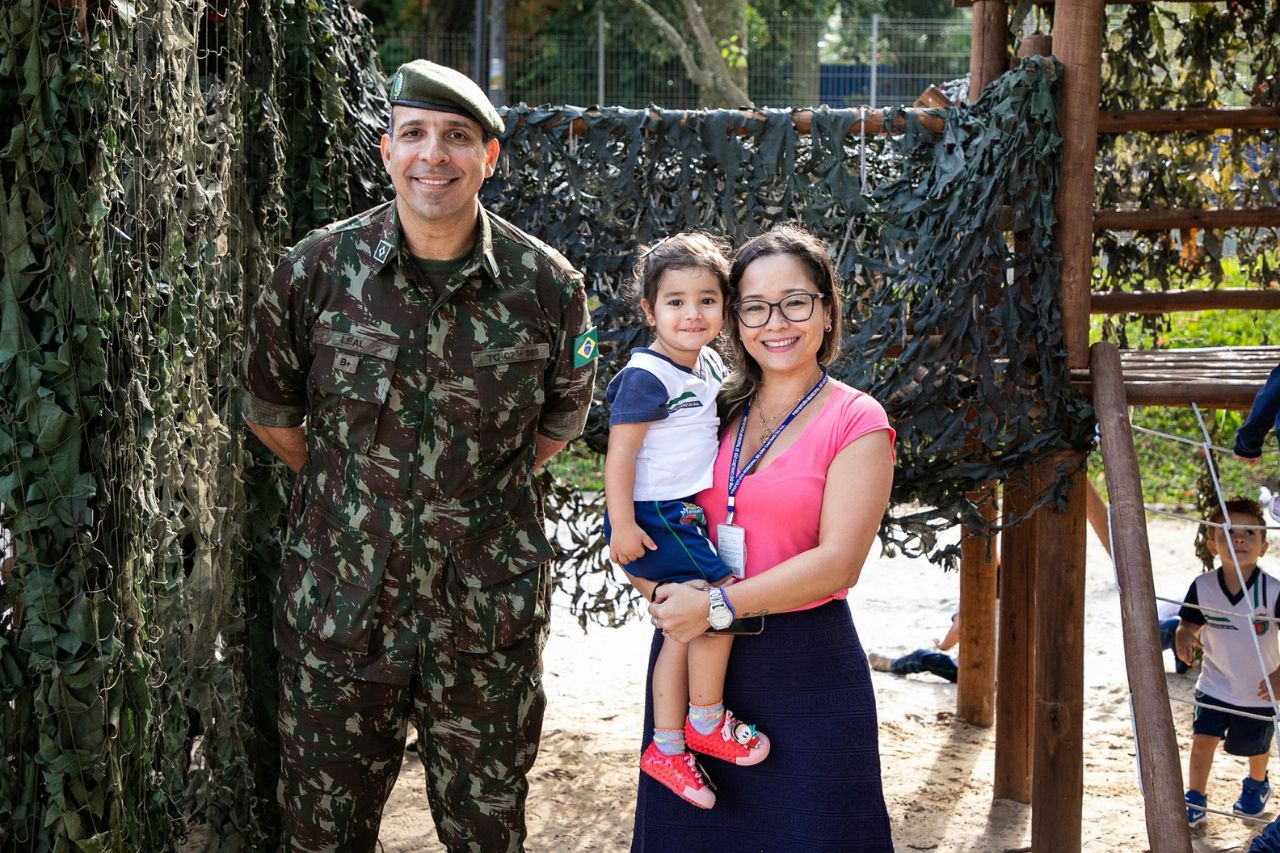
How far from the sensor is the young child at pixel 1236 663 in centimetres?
460

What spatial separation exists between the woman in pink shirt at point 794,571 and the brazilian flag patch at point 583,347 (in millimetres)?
456

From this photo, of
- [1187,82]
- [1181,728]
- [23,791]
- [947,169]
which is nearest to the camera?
[23,791]

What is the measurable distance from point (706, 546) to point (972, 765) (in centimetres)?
325

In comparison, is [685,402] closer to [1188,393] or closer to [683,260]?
[683,260]

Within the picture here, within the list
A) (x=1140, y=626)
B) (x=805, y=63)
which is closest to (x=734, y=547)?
(x=1140, y=626)

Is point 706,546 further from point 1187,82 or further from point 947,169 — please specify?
point 1187,82

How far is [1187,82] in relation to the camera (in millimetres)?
5121

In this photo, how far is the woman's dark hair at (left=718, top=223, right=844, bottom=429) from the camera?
8.38 feet

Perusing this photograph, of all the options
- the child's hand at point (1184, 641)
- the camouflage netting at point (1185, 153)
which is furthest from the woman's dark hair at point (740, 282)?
the child's hand at point (1184, 641)

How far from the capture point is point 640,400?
2.66 metres

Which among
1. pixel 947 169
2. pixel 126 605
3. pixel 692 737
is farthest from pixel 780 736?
pixel 947 169

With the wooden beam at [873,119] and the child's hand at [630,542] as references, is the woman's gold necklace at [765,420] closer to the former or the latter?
the child's hand at [630,542]

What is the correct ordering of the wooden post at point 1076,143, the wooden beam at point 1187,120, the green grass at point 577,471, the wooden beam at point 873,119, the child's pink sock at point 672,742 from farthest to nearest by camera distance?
the green grass at point 577,471
the wooden beam at point 1187,120
the wooden beam at point 873,119
the wooden post at point 1076,143
the child's pink sock at point 672,742

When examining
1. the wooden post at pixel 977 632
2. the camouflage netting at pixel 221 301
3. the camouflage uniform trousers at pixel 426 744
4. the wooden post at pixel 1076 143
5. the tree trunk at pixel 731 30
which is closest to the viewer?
the camouflage netting at pixel 221 301
